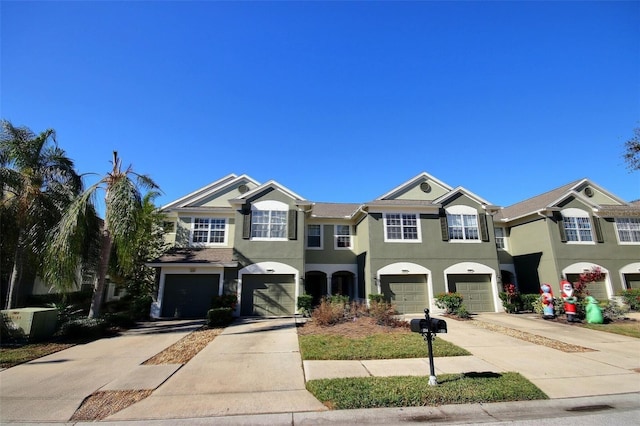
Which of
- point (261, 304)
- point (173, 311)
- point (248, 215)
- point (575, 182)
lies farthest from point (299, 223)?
point (575, 182)

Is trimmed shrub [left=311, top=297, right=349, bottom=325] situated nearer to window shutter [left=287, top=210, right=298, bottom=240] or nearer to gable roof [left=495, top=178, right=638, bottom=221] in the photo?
window shutter [left=287, top=210, right=298, bottom=240]

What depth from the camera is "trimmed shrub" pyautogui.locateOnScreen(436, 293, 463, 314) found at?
1697 cm

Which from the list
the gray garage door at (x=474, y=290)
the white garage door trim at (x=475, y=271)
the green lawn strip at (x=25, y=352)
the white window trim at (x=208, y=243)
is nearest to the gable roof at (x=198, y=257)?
the white window trim at (x=208, y=243)

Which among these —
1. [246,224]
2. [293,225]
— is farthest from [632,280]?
[246,224]

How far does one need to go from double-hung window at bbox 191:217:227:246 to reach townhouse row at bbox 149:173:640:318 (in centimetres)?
6

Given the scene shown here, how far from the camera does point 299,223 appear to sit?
1856cm

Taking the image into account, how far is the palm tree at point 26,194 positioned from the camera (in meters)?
12.1

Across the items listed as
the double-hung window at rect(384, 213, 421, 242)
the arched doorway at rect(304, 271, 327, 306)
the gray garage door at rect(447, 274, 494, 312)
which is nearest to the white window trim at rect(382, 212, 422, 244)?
the double-hung window at rect(384, 213, 421, 242)

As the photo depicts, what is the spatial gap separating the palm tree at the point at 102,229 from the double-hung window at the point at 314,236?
10.3 m

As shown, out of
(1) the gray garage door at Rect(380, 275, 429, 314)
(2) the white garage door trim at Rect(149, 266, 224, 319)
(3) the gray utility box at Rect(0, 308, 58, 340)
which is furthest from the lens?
(1) the gray garage door at Rect(380, 275, 429, 314)

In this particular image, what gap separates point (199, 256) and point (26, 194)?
7998mm

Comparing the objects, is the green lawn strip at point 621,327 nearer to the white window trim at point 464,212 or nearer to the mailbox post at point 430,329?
the white window trim at point 464,212

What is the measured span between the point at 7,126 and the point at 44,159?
169 cm

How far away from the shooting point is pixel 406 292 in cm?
1858
